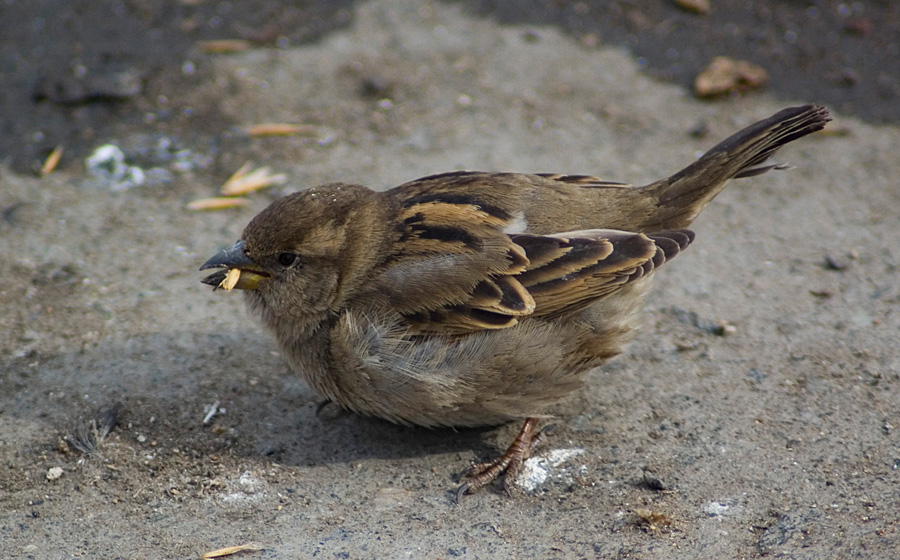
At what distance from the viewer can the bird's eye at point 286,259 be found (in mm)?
4180

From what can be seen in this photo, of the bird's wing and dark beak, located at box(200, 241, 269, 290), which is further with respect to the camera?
dark beak, located at box(200, 241, 269, 290)

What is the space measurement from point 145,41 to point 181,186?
1.86 metres

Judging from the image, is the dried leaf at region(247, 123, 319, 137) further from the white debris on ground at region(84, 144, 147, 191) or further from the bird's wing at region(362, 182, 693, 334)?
the bird's wing at region(362, 182, 693, 334)

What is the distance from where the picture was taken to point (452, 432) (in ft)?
14.2

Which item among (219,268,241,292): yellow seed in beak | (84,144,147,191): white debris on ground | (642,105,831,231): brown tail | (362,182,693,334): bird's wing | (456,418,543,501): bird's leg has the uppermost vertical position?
(642,105,831,231): brown tail

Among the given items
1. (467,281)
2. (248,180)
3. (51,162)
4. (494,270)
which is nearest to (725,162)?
(494,270)

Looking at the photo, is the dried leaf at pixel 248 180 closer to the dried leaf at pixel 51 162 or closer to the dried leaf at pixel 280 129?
the dried leaf at pixel 280 129

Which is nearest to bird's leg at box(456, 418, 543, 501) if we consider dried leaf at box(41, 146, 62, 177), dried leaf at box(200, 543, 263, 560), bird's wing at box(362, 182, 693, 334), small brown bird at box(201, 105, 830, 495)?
small brown bird at box(201, 105, 830, 495)

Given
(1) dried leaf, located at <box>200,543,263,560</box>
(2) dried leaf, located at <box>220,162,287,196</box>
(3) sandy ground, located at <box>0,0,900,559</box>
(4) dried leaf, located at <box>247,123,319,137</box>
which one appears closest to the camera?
(1) dried leaf, located at <box>200,543,263,560</box>

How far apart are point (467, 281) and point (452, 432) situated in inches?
32.5

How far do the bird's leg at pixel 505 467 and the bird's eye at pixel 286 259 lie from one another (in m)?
1.27

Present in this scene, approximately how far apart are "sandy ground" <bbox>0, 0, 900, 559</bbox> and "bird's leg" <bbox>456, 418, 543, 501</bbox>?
81mm

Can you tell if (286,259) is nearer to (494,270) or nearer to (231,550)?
(494,270)

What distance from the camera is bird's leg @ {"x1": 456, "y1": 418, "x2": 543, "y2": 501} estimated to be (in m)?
3.93
